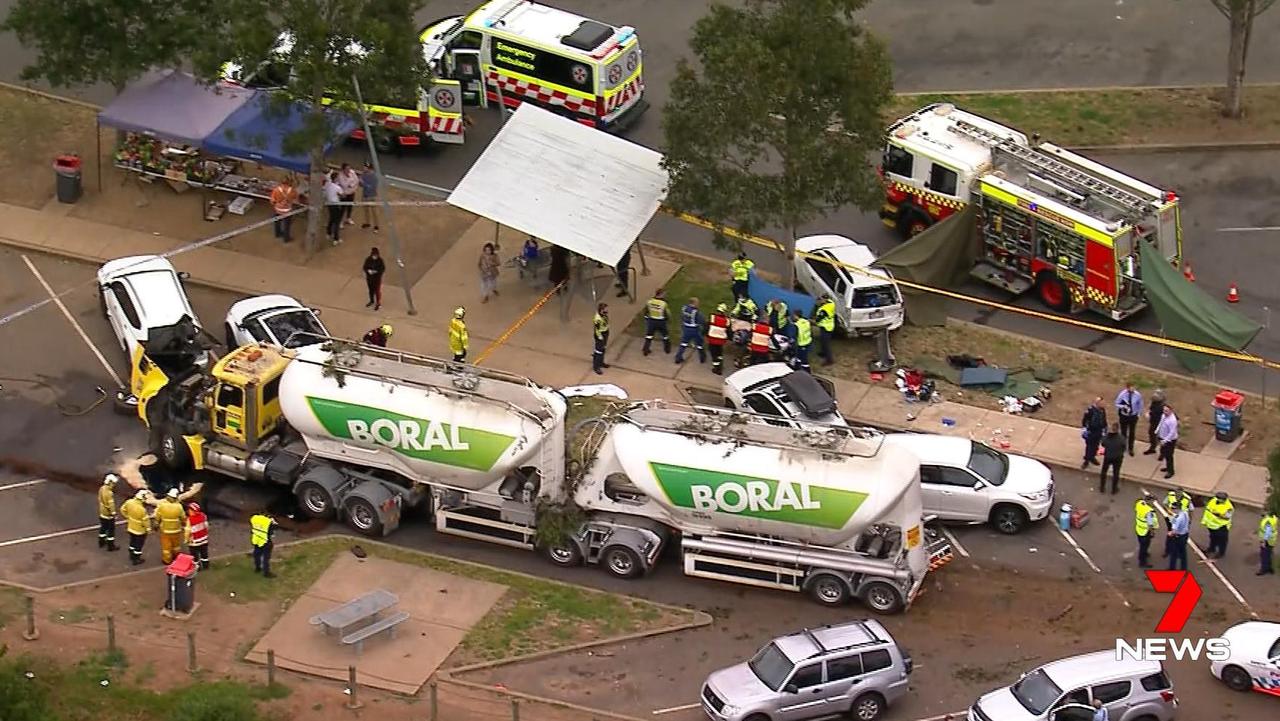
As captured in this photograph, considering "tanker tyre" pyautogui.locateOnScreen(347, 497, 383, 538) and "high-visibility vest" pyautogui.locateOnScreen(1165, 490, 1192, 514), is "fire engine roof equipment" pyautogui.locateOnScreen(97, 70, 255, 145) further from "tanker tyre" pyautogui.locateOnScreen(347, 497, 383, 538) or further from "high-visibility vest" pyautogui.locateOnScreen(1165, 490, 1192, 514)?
"high-visibility vest" pyautogui.locateOnScreen(1165, 490, 1192, 514)

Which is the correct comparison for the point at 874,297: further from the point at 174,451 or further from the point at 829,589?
the point at 174,451

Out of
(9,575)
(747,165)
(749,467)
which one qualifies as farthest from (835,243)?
(9,575)

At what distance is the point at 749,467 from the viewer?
36312mm

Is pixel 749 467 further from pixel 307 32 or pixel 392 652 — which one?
pixel 307 32

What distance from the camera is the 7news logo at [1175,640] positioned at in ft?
115

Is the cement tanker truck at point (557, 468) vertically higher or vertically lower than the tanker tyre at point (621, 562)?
higher

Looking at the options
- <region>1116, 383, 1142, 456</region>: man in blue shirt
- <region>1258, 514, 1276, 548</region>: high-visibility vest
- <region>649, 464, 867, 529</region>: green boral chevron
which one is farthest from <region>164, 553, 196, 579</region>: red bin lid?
<region>1258, 514, 1276, 548</region>: high-visibility vest

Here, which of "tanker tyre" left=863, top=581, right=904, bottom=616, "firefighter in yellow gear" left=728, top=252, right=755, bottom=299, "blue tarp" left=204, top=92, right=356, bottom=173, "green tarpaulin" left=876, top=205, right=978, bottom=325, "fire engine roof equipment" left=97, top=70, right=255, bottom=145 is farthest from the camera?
"fire engine roof equipment" left=97, top=70, right=255, bottom=145

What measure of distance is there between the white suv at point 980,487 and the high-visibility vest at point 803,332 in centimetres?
418

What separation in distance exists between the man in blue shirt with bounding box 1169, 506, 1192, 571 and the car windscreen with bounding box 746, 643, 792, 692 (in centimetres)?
741

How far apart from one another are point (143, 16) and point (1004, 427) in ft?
63.6

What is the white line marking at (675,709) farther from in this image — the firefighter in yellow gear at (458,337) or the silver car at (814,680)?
the firefighter in yellow gear at (458,337)

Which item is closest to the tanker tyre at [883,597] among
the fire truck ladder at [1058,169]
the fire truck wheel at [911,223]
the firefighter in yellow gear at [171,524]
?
the firefighter in yellow gear at [171,524]

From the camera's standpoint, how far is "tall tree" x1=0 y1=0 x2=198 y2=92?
154 feet
